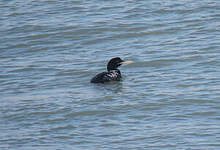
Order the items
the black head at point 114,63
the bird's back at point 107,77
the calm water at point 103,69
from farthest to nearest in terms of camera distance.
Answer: the black head at point 114,63, the bird's back at point 107,77, the calm water at point 103,69

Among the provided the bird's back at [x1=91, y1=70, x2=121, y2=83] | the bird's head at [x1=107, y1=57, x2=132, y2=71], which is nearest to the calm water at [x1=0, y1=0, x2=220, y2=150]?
the bird's back at [x1=91, y1=70, x2=121, y2=83]

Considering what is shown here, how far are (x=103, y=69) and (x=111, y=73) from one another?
3.39ft

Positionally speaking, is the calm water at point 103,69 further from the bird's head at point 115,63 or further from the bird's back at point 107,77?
the bird's head at point 115,63

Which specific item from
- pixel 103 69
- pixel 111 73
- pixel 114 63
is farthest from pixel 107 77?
pixel 103 69

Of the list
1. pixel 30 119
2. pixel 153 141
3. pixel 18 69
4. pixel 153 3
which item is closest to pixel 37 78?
pixel 18 69

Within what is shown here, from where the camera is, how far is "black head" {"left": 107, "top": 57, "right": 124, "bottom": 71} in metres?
15.7

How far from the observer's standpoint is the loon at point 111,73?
15.0 metres

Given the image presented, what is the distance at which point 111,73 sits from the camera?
15.3 metres

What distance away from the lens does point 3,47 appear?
62.3ft

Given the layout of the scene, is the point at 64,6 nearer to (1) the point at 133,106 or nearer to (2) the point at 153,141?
(1) the point at 133,106

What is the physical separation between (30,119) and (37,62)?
4734 millimetres

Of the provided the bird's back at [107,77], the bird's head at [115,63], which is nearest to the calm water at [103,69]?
A: the bird's back at [107,77]

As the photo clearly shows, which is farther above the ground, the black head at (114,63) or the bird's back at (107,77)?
the black head at (114,63)

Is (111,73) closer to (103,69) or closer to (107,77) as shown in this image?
(107,77)
